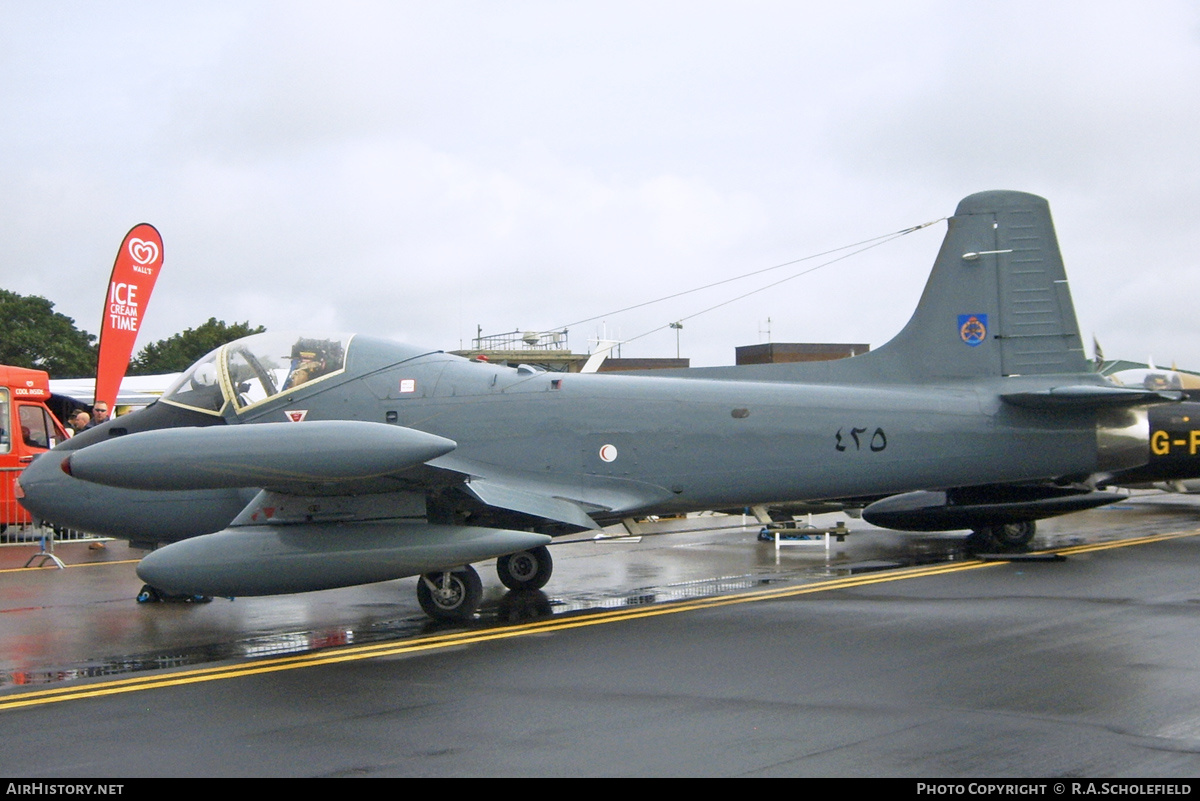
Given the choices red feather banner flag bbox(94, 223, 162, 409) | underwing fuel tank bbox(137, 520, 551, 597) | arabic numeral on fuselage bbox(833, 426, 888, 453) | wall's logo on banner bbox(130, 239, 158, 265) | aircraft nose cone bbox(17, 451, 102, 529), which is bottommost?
underwing fuel tank bbox(137, 520, 551, 597)

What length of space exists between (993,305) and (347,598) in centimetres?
801

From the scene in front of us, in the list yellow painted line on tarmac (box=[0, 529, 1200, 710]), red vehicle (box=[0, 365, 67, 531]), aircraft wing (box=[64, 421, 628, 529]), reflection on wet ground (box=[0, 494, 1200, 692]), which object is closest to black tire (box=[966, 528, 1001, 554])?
reflection on wet ground (box=[0, 494, 1200, 692])

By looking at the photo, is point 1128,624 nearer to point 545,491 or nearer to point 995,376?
point 995,376

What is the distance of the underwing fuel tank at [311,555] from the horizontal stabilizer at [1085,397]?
5560mm

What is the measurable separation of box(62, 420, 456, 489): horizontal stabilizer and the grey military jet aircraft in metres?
0.03

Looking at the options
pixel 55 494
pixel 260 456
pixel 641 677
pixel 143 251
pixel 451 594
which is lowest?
pixel 641 677

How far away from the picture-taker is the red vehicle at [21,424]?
750 inches

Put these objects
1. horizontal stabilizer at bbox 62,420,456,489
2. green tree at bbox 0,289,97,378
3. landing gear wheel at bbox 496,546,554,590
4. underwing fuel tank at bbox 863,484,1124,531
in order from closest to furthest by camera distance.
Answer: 1. horizontal stabilizer at bbox 62,420,456,489
2. landing gear wheel at bbox 496,546,554,590
3. underwing fuel tank at bbox 863,484,1124,531
4. green tree at bbox 0,289,97,378

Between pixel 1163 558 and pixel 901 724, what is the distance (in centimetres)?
957

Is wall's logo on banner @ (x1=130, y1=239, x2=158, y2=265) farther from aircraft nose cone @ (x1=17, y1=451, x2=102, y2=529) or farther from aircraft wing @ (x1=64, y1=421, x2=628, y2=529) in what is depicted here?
aircraft wing @ (x1=64, y1=421, x2=628, y2=529)

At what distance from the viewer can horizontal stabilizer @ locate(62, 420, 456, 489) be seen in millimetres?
8156

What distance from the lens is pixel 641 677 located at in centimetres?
723

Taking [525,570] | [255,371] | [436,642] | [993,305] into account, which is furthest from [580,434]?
[993,305]

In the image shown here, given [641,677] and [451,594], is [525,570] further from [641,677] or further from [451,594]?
[641,677]
